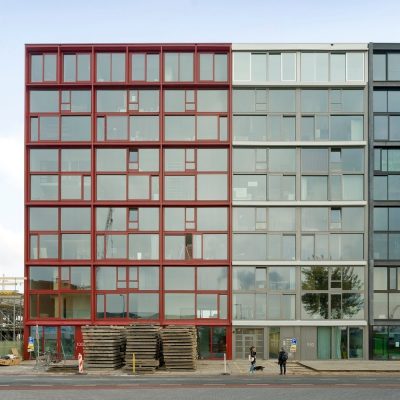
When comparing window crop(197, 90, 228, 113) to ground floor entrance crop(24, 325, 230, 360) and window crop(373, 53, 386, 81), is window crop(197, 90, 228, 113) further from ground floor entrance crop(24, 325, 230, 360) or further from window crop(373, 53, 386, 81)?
ground floor entrance crop(24, 325, 230, 360)

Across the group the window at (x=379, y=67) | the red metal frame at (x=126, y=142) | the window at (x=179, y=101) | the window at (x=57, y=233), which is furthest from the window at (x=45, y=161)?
the window at (x=379, y=67)

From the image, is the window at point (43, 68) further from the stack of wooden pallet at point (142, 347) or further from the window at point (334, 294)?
the window at point (334, 294)

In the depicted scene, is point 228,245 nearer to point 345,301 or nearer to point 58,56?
point 345,301

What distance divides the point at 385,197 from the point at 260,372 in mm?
19558

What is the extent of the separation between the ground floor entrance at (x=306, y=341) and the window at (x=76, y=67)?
25.0 meters

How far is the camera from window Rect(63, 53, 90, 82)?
5412 centimetres

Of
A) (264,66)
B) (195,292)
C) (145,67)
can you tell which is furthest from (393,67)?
(195,292)

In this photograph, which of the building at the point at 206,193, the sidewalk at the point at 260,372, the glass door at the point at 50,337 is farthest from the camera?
the building at the point at 206,193

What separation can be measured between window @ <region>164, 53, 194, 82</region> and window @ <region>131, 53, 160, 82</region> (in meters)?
0.77

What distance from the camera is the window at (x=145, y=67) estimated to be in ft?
178

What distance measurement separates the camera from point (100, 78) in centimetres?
5425

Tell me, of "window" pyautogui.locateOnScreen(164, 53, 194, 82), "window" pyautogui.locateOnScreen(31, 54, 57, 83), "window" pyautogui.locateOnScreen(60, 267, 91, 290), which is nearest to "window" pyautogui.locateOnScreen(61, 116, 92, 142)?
"window" pyautogui.locateOnScreen(31, 54, 57, 83)

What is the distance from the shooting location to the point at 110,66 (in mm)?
54312

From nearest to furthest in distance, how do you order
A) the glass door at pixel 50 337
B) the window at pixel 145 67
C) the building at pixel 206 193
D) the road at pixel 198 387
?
the road at pixel 198 387, the glass door at pixel 50 337, the building at pixel 206 193, the window at pixel 145 67
